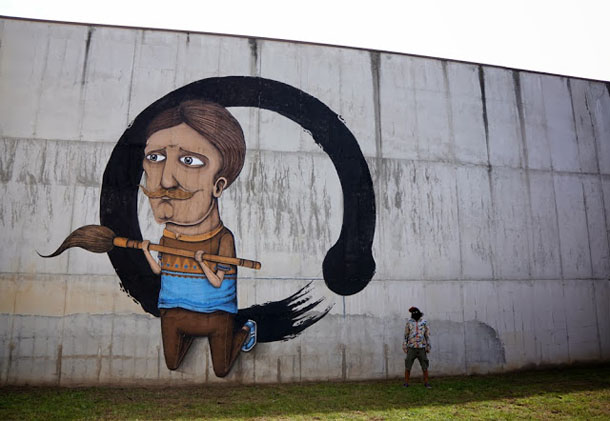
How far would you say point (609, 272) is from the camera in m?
10.8

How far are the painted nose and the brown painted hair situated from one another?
0.78 meters

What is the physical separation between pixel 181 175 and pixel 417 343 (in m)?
5.97

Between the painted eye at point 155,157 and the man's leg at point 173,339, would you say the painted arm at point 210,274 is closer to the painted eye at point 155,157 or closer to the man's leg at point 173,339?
the man's leg at point 173,339

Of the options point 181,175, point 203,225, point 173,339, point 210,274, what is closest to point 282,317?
point 210,274

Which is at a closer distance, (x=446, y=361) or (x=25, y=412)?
(x=25, y=412)

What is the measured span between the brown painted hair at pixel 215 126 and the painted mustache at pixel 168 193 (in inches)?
32.2

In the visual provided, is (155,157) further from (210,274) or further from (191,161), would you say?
(210,274)

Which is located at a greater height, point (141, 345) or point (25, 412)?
point (141, 345)

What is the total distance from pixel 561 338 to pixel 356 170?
20.7 ft

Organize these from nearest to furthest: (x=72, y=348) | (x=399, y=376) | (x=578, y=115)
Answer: (x=72, y=348)
(x=399, y=376)
(x=578, y=115)

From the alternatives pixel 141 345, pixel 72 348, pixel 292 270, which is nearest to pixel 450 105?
pixel 292 270

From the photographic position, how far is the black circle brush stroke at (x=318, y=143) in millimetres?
8891

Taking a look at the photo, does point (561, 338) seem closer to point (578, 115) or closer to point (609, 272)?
point (609, 272)

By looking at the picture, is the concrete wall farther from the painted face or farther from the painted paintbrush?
the painted face
